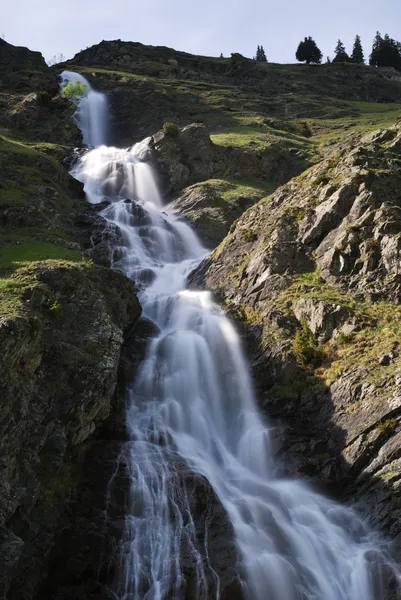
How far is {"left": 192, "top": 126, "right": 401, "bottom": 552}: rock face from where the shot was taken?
17.7m

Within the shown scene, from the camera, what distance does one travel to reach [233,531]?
15539 millimetres

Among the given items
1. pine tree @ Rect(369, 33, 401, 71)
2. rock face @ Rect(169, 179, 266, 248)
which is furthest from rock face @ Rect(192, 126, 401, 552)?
pine tree @ Rect(369, 33, 401, 71)

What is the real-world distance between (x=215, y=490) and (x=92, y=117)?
5949 cm

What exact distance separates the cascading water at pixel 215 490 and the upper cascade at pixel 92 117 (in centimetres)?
3993

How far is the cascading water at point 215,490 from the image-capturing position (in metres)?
14.5

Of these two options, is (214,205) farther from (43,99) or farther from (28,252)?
(43,99)

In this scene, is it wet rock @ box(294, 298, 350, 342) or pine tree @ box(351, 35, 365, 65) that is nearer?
wet rock @ box(294, 298, 350, 342)

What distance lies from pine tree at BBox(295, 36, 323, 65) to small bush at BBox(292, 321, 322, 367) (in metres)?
106

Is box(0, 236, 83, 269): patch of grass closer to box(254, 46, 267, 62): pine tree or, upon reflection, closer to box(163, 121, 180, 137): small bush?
box(163, 121, 180, 137): small bush

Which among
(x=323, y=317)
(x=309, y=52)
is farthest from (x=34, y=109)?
(x=309, y=52)

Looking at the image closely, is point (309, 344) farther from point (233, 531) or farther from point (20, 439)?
point (20, 439)

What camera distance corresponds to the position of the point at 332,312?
72.7 ft

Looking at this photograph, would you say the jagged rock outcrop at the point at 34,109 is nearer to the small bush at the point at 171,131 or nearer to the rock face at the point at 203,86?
the rock face at the point at 203,86

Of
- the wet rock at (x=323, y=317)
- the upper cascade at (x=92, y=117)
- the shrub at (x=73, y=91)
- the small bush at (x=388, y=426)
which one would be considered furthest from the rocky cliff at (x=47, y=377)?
the shrub at (x=73, y=91)
